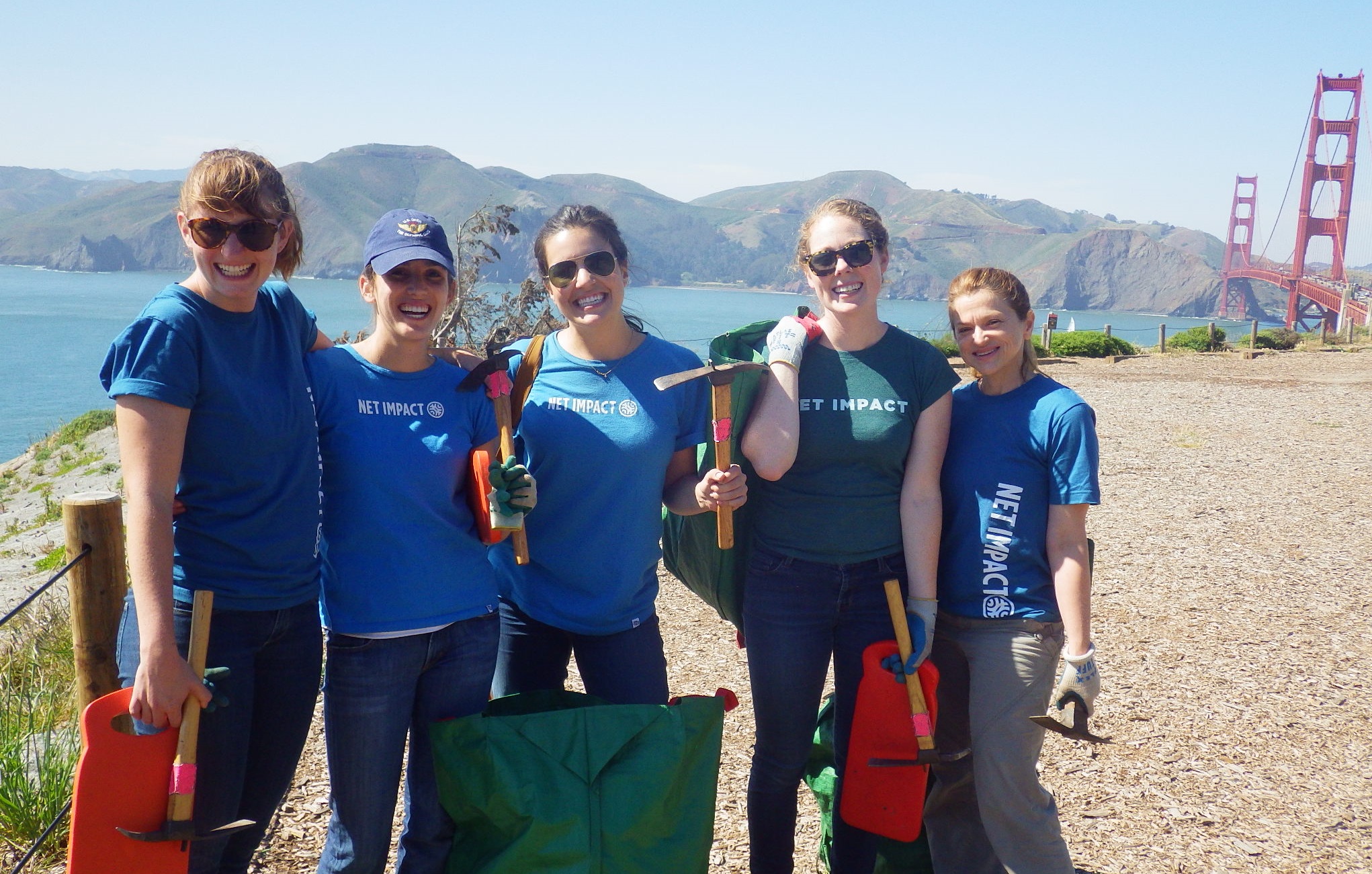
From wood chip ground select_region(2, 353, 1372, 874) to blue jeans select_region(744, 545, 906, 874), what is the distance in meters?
0.78

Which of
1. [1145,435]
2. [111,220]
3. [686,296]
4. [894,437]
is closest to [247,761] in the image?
[894,437]

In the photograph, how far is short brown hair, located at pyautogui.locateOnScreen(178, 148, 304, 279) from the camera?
2273 millimetres

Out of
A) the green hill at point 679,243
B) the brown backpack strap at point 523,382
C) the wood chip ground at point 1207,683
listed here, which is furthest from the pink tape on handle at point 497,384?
the green hill at point 679,243

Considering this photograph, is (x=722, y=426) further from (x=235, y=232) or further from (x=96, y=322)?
(x=96, y=322)

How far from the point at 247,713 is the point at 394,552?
1.77 feet

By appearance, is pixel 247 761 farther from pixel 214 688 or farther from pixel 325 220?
pixel 325 220

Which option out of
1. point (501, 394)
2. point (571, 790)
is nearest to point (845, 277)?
point (501, 394)

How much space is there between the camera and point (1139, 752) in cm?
459

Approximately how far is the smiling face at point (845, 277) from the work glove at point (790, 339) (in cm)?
9

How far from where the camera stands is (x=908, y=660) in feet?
8.90

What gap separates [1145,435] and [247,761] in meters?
13.7

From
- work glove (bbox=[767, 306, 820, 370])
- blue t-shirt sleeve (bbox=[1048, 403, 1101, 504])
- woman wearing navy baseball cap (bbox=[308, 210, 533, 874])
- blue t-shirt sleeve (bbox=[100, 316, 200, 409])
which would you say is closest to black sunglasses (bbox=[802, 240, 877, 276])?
work glove (bbox=[767, 306, 820, 370])

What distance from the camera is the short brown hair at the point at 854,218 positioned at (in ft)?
9.39

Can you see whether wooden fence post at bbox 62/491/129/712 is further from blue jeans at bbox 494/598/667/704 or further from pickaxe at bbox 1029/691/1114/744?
pickaxe at bbox 1029/691/1114/744
